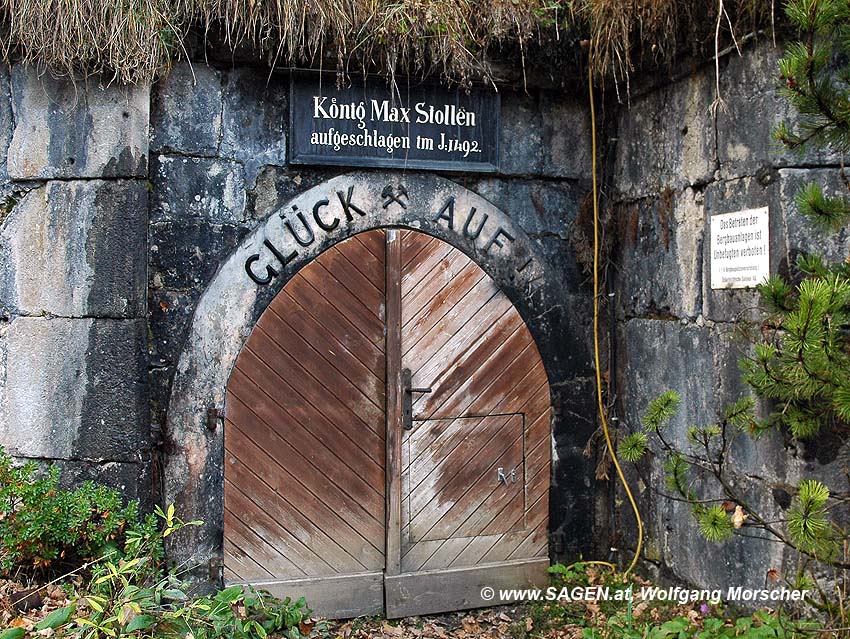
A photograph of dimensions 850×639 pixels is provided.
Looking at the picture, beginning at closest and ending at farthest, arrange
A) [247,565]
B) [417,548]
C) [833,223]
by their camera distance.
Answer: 1. [833,223]
2. [247,565]
3. [417,548]

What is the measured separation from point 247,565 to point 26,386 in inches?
52.8

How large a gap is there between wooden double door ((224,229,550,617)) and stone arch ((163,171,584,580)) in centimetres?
7

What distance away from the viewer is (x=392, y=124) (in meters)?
4.42

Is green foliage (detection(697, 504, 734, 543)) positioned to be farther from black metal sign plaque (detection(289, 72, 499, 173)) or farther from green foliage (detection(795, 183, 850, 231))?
black metal sign plaque (detection(289, 72, 499, 173))

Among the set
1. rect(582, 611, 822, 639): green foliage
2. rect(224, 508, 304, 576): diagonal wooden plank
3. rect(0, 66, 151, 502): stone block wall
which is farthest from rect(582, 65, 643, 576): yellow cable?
rect(0, 66, 151, 502): stone block wall

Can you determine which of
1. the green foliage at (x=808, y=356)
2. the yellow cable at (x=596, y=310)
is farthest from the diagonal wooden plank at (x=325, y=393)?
the green foliage at (x=808, y=356)

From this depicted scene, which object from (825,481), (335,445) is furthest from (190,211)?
(825,481)

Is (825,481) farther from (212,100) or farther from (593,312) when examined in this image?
(212,100)

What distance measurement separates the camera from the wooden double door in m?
4.22

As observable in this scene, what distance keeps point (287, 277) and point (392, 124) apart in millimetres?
969

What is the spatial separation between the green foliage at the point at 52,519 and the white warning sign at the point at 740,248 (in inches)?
114

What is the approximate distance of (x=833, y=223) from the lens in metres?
3.06

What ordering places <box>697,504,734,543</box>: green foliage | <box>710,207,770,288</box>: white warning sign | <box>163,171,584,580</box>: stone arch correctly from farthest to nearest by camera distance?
<box>163,171,584,580</box>: stone arch
<box>710,207,770,288</box>: white warning sign
<box>697,504,734,543</box>: green foliage

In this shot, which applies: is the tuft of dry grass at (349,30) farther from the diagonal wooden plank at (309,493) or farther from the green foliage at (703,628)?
the green foliage at (703,628)
